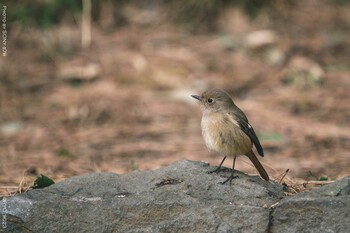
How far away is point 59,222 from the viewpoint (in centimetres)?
385

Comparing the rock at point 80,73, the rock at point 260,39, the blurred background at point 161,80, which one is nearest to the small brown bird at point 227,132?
the blurred background at point 161,80

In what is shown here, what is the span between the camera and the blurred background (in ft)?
22.4

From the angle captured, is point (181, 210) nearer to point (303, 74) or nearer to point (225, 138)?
point (225, 138)

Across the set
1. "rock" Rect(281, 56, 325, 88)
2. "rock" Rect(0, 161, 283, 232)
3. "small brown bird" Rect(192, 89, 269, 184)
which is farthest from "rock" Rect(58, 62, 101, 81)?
"rock" Rect(0, 161, 283, 232)

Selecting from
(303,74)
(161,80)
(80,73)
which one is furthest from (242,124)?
(80,73)

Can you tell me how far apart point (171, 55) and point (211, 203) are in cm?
564

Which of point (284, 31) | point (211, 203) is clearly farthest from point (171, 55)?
point (211, 203)

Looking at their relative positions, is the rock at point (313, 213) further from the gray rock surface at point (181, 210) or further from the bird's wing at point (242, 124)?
the bird's wing at point (242, 124)

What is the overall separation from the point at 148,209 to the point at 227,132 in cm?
103

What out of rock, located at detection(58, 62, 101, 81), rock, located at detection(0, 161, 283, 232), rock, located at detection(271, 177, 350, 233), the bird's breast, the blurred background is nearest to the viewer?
rock, located at detection(271, 177, 350, 233)

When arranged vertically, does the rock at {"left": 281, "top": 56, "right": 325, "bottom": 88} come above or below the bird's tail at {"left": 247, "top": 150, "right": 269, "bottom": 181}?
above

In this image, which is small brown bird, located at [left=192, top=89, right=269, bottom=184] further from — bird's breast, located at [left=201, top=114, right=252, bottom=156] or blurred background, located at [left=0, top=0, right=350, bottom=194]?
blurred background, located at [left=0, top=0, right=350, bottom=194]

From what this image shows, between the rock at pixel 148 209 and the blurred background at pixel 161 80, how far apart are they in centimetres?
134

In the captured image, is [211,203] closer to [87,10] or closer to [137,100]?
[137,100]
